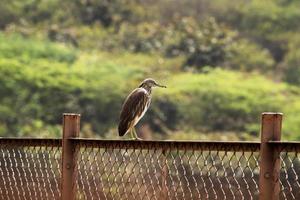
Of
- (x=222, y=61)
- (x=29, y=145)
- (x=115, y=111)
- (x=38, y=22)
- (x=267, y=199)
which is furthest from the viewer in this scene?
(x=38, y=22)

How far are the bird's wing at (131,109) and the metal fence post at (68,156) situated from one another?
132 cm

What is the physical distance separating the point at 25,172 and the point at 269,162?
75.0 inches

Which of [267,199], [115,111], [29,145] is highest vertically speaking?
[115,111]

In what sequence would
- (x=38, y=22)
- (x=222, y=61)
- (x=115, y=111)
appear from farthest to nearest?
(x=38, y=22) < (x=222, y=61) < (x=115, y=111)

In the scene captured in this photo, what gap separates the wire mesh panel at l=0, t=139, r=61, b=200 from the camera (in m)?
5.37

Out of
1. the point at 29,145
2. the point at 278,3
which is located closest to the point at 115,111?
the point at 278,3

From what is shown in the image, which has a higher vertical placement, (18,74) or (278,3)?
(278,3)

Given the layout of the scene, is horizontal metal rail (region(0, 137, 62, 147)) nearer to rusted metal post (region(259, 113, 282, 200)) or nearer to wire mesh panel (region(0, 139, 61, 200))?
wire mesh panel (region(0, 139, 61, 200))

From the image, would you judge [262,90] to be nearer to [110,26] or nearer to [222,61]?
[222,61]

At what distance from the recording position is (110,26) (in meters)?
32.1

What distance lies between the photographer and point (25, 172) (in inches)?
216

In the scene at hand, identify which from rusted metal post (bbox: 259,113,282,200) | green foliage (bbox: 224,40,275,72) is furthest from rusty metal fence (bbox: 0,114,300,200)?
green foliage (bbox: 224,40,275,72)

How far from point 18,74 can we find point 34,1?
261 inches

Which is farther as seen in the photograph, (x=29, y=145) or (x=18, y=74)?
(x=18, y=74)
